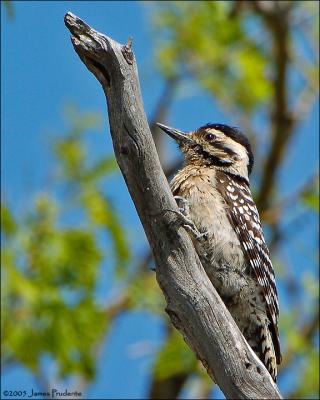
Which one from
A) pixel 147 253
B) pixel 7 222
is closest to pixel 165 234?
pixel 7 222

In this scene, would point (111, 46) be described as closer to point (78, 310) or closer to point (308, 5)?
point (78, 310)

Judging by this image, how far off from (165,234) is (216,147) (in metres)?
2.53

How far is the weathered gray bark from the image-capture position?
5.14 metres

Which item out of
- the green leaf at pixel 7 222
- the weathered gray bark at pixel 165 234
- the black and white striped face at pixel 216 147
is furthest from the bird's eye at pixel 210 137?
the weathered gray bark at pixel 165 234

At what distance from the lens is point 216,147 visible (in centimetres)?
786

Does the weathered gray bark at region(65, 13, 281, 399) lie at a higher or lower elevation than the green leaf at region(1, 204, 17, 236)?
lower

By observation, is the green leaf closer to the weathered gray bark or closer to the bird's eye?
the bird's eye

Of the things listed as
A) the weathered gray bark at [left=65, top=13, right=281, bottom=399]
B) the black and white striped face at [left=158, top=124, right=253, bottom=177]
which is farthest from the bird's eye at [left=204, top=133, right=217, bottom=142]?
the weathered gray bark at [left=65, top=13, right=281, bottom=399]

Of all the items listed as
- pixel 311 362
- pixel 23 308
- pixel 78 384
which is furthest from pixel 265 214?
pixel 23 308

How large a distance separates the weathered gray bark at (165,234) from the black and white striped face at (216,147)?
228 cm

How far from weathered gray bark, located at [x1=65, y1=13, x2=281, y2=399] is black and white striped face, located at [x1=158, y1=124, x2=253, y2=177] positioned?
2275 millimetres

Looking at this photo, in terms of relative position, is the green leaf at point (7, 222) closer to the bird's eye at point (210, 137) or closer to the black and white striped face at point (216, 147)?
the black and white striped face at point (216, 147)

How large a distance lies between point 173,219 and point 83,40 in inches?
46.9

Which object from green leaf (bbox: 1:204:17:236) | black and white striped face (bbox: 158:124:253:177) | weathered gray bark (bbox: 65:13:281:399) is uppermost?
green leaf (bbox: 1:204:17:236)
